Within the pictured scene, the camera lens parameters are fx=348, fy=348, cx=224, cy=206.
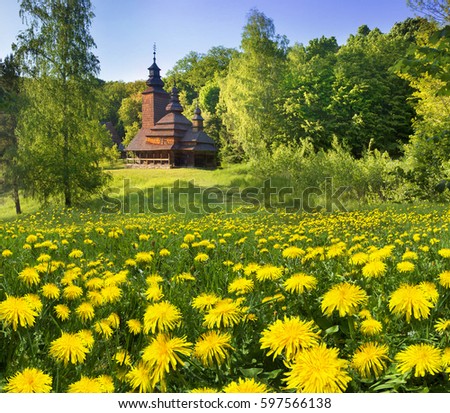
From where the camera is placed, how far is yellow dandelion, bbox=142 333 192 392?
26.0 inches

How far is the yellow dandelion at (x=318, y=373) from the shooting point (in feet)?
2.03

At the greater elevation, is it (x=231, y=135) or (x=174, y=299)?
(x=231, y=135)

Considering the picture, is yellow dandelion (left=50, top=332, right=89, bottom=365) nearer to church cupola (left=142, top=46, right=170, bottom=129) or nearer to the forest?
the forest

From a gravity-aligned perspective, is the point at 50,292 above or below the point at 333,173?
below

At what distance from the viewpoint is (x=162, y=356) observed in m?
0.67

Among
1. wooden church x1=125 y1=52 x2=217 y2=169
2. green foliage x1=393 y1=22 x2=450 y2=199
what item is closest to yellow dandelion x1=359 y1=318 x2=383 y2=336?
green foliage x1=393 y1=22 x2=450 y2=199

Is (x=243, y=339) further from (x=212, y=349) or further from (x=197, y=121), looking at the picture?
(x=197, y=121)

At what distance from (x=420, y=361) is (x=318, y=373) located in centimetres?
22

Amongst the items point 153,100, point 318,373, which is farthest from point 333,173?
point 318,373

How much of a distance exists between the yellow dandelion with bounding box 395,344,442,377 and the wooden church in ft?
30.5
